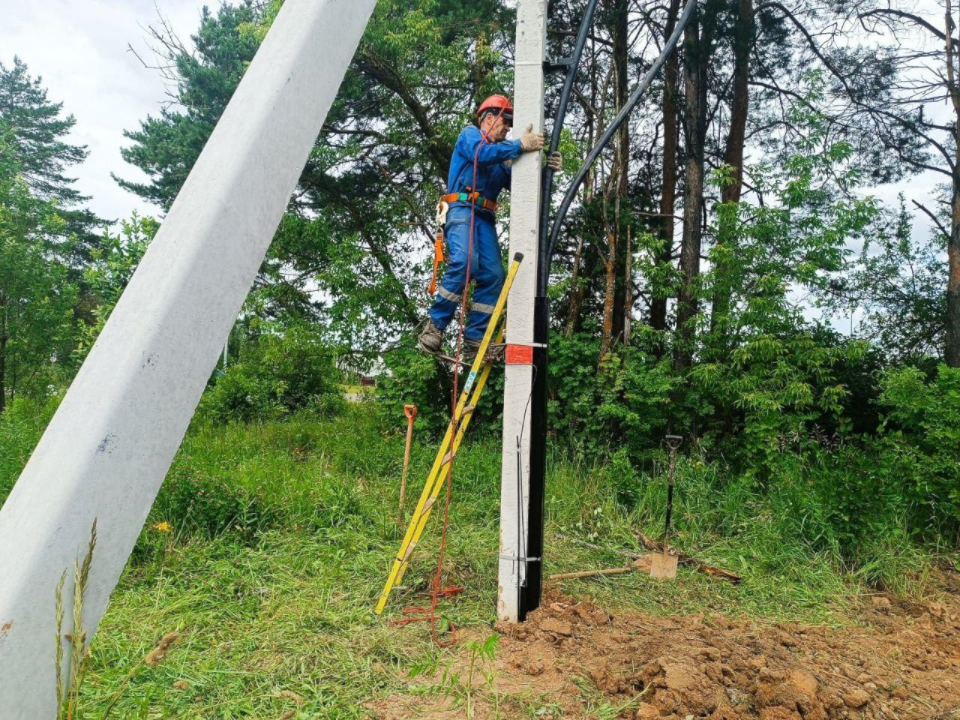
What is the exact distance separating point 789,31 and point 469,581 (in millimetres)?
9568

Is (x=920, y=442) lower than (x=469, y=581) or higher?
higher

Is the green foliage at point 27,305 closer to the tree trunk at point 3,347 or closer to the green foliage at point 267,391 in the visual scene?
the tree trunk at point 3,347

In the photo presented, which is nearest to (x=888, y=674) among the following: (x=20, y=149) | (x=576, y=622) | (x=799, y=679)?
(x=799, y=679)

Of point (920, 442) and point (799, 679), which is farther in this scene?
point (920, 442)

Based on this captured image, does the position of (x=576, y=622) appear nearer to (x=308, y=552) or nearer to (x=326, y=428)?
(x=308, y=552)

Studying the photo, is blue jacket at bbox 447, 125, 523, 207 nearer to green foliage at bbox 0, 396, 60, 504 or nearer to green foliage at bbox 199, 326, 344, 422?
green foliage at bbox 0, 396, 60, 504

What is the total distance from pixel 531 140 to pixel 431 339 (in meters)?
1.41

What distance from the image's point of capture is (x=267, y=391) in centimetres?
1145

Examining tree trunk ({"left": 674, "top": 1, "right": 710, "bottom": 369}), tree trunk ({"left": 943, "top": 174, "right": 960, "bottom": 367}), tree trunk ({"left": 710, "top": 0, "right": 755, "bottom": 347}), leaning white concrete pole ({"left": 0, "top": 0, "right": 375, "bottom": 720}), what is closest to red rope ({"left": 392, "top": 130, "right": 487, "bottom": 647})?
leaning white concrete pole ({"left": 0, "top": 0, "right": 375, "bottom": 720})

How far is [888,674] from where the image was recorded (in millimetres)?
3281

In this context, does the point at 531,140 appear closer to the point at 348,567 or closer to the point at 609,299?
the point at 348,567

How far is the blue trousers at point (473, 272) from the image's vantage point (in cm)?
428

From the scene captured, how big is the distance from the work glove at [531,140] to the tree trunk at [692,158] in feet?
17.0

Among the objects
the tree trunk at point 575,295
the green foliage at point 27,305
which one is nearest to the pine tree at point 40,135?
the green foliage at point 27,305
